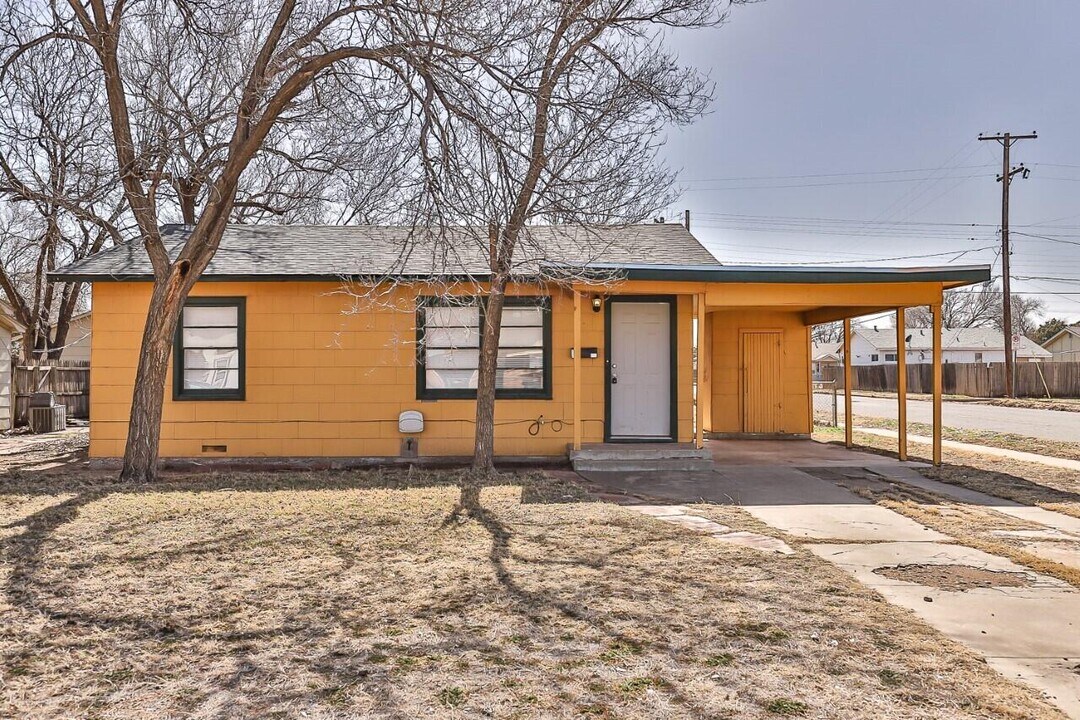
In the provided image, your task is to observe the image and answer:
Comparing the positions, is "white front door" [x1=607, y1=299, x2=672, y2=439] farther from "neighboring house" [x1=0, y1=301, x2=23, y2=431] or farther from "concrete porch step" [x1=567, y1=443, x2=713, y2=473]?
"neighboring house" [x1=0, y1=301, x2=23, y2=431]

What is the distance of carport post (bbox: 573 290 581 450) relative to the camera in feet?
27.9

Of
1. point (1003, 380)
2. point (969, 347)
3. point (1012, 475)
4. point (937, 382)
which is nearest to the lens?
point (1012, 475)

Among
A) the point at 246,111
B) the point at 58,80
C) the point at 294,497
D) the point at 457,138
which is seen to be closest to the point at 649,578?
the point at 294,497

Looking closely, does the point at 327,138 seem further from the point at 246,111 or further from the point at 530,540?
the point at 530,540

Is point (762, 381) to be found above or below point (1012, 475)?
above

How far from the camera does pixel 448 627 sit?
3.44 m

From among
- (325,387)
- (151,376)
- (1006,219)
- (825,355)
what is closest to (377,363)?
(325,387)

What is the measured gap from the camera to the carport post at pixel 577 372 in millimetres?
8500

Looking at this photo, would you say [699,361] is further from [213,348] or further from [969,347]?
[969,347]

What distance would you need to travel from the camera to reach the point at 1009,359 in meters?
24.9

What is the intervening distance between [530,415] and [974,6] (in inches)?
356

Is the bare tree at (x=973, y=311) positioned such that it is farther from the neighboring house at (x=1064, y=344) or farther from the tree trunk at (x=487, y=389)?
the tree trunk at (x=487, y=389)

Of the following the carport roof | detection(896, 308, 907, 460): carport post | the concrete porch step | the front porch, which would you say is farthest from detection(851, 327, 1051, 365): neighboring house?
the concrete porch step

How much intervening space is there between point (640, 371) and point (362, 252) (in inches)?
171
